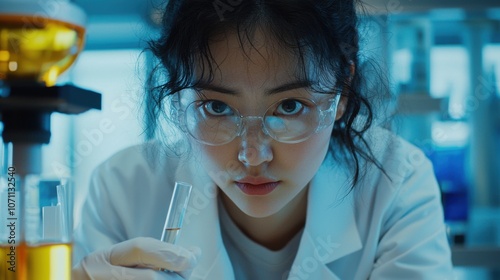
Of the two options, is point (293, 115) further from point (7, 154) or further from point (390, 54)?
point (390, 54)

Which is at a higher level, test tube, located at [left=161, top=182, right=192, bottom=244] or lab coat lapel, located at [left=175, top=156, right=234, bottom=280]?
test tube, located at [left=161, top=182, right=192, bottom=244]

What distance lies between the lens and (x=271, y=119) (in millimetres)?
1079

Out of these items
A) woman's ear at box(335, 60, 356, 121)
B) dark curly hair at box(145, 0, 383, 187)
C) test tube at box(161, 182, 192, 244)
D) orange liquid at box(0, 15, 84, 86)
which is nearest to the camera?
orange liquid at box(0, 15, 84, 86)

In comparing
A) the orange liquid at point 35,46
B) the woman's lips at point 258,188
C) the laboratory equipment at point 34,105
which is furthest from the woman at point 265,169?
the orange liquid at point 35,46

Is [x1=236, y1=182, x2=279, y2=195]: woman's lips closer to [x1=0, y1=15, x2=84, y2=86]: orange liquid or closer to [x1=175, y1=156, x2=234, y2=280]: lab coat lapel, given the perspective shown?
[x1=175, y1=156, x2=234, y2=280]: lab coat lapel

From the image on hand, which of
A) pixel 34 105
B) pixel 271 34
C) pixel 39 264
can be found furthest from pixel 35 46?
pixel 271 34

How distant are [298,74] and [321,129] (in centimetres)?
13

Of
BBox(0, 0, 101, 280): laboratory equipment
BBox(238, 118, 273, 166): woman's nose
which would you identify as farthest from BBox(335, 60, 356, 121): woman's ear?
BBox(0, 0, 101, 280): laboratory equipment

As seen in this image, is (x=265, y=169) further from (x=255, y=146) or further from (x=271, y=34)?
(x=271, y=34)

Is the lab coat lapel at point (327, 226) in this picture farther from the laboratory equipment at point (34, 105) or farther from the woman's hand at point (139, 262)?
the laboratory equipment at point (34, 105)

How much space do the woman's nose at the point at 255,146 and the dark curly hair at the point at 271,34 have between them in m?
0.13

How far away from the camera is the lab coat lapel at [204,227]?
1.32 meters

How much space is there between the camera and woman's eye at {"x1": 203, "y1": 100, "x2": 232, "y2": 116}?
1110 millimetres

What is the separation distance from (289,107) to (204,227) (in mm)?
424
